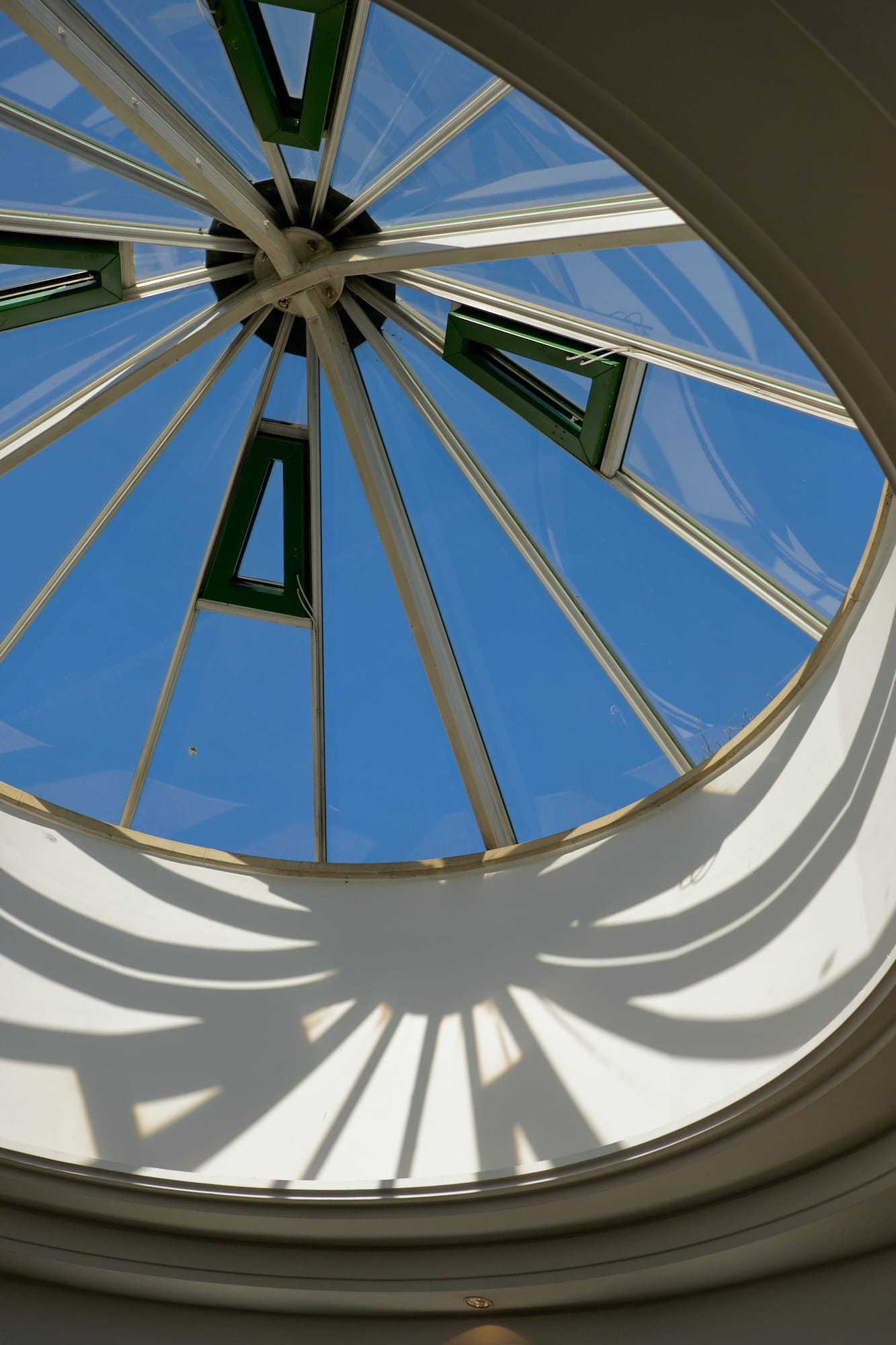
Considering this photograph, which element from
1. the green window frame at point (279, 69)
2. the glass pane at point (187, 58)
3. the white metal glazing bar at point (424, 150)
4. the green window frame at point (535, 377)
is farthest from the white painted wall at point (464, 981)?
the glass pane at point (187, 58)

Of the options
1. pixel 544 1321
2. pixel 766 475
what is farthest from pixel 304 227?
pixel 544 1321

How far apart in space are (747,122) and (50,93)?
5.16 meters

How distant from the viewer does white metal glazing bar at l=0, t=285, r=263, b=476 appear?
778cm

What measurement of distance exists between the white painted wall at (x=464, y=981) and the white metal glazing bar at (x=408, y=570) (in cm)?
71

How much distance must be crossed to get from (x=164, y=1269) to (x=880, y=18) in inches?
286

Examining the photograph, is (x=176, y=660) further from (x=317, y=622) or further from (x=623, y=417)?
(x=623, y=417)

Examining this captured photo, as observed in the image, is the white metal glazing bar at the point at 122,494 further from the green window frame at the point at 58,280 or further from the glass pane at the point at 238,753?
the glass pane at the point at 238,753

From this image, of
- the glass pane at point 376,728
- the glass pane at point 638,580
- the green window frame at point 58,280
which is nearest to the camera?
the green window frame at point 58,280

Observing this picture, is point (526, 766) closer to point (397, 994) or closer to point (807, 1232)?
point (397, 994)

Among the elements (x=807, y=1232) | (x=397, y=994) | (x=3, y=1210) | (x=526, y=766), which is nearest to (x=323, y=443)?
(x=526, y=766)

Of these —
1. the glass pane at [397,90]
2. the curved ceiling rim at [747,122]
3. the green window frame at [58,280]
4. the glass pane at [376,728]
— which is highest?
the green window frame at [58,280]

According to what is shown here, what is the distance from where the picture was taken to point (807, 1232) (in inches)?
212

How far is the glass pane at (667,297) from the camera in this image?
6.35 meters

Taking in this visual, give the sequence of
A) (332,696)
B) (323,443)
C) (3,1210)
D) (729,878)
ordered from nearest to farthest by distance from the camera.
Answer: (3,1210) < (729,878) < (323,443) < (332,696)
